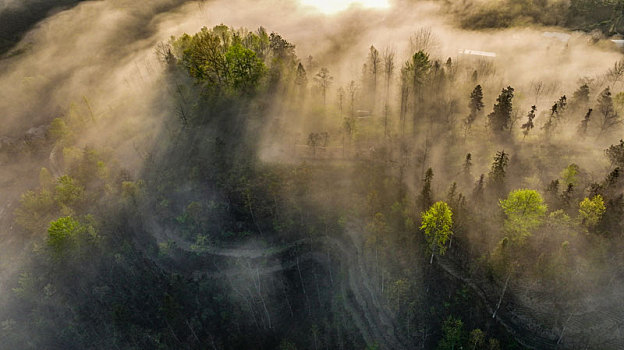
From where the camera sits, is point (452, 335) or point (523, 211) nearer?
point (452, 335)

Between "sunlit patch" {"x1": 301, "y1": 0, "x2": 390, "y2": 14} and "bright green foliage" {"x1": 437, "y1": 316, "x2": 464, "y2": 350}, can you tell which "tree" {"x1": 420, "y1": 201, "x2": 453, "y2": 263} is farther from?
"sunlit patch" {"x1": 301, "y1": 0, "x2": 390, "y2": 14}

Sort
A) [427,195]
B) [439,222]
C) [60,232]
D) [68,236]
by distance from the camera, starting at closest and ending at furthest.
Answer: [439,222] < [427,195] < [60,232] < [68,236]

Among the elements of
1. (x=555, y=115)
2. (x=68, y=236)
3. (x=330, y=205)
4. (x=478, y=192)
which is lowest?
(x=330, y=205)

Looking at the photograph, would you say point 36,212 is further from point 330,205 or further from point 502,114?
point 502,114

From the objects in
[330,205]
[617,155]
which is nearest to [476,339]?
[330,205]

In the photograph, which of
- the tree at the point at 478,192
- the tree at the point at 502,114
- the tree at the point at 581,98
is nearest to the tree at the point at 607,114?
the tree at the point at 581,98

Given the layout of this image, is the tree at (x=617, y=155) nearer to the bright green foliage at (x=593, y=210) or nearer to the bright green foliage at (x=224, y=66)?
the bright green foliage at (x=593, y=210)
